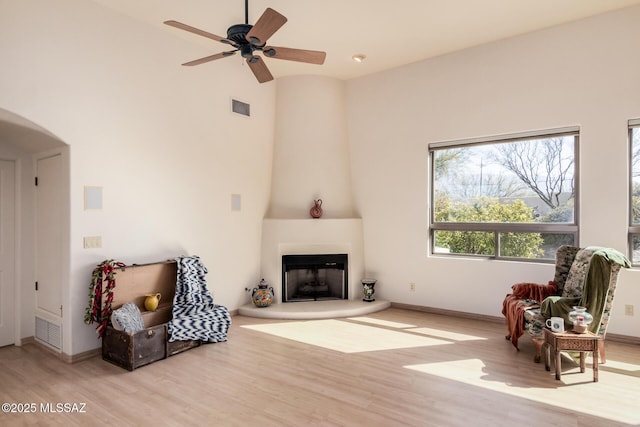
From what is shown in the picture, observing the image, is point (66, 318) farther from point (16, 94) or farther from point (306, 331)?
point (306, 331)

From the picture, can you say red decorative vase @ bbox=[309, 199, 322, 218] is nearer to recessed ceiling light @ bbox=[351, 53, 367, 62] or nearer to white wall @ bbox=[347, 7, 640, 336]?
white wall @ bbox=[347, 7, 640, 336]

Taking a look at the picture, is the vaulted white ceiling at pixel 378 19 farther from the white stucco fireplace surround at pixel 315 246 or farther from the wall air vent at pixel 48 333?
the wall air vent at pixel 48 333

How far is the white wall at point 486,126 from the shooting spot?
399cm

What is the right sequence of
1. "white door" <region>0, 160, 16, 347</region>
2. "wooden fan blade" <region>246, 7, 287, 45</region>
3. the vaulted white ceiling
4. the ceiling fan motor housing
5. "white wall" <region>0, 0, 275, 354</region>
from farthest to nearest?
"white door" <region>0, 160, 16, 347</region> < the vaulted white ceiling < "white wall" <region>0, 0, 275, 354</region> < the ceiling fan motor housing < "wooden fan blade" <region>246, 7, 287, 45</region>

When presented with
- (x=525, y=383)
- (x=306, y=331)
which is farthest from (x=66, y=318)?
(x=525, y=383)

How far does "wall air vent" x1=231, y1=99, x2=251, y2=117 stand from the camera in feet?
16.8

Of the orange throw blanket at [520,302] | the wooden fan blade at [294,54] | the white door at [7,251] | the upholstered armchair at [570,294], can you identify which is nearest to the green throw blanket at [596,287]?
the upholstered armchair at [570,294]

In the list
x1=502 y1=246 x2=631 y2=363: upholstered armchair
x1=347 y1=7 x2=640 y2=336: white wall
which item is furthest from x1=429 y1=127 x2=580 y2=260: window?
x1=502 y1=246 x2=631 y2=363: upholstered armchair

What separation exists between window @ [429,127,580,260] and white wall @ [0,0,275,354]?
262cm

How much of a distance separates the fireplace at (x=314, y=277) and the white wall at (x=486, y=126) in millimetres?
464

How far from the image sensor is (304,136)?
5754 mm

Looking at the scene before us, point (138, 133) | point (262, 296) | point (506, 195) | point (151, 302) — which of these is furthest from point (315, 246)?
point (138, 133)

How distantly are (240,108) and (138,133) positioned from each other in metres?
1.54

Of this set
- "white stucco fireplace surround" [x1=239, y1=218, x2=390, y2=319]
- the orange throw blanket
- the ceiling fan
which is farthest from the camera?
"white stucco fireplace surround" [x1=239, y1=218, x2=390, y2=319]
